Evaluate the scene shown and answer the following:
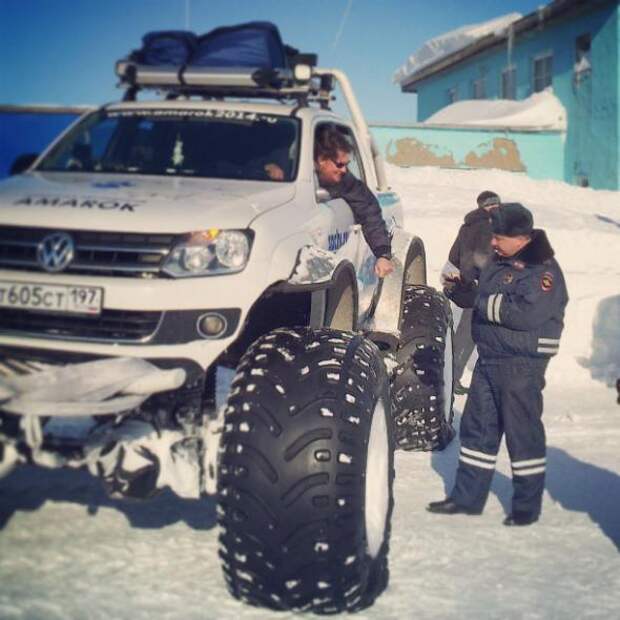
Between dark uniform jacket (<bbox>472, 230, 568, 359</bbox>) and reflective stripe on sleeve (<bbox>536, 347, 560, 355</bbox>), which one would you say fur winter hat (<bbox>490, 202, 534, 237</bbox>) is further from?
reflective stripe on sleeve (<bbox>536, 347, 560, 355</bbox>)

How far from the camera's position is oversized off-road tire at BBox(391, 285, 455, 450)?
222 inches

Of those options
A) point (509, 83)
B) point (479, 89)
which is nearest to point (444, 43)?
point (479, 89)

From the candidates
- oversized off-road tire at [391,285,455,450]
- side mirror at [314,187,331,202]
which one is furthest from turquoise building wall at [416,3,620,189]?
side mirror at [314,187,331,202]

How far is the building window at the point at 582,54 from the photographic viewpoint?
21.3m

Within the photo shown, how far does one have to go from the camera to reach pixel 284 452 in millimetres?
3113

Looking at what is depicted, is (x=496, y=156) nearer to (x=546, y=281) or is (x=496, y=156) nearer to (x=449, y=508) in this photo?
(x=546, y=281)

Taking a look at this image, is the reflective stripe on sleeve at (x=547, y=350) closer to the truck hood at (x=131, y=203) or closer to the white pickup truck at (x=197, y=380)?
the white pickup truck at (x=197, y=380)

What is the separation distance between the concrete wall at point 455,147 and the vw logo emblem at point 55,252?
17.6 metres

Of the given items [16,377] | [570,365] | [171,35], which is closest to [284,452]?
[16,377]

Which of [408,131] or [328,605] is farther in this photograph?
[408,131]

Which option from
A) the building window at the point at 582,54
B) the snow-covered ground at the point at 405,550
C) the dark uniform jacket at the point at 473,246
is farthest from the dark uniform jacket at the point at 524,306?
the building window at the point at 582,54

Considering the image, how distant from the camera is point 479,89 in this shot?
95.6 feet

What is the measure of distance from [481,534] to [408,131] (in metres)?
17.3

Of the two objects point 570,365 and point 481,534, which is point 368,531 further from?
point 570,365
